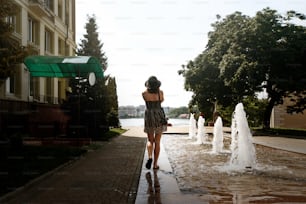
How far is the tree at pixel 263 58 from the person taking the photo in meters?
26.1

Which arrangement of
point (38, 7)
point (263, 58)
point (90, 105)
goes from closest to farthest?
point (90, 105) < point (38, 7) < point (263, 58)

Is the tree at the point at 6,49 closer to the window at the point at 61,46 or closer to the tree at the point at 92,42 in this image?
the window at the point at 61,46

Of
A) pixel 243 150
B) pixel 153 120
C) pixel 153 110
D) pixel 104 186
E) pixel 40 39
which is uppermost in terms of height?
pixel 40 39

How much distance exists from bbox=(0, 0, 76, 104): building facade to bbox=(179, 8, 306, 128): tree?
11247mm

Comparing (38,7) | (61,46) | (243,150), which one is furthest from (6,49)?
(61,46)

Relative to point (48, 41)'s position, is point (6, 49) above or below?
below

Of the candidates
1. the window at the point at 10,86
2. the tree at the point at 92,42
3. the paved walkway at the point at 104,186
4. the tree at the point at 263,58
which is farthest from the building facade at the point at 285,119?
the paved walkway at the point at 104,186

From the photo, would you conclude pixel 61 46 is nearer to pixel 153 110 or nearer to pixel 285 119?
pixel 285 119

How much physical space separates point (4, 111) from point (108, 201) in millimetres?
13293

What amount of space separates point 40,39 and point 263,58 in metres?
13.3

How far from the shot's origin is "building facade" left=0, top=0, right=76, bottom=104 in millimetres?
22141

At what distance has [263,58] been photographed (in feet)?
85.2

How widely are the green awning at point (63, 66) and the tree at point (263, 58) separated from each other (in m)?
9.68

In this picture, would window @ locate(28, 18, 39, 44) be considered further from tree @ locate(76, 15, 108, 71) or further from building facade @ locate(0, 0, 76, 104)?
tree @ locate(76, 15, 108, 71)
